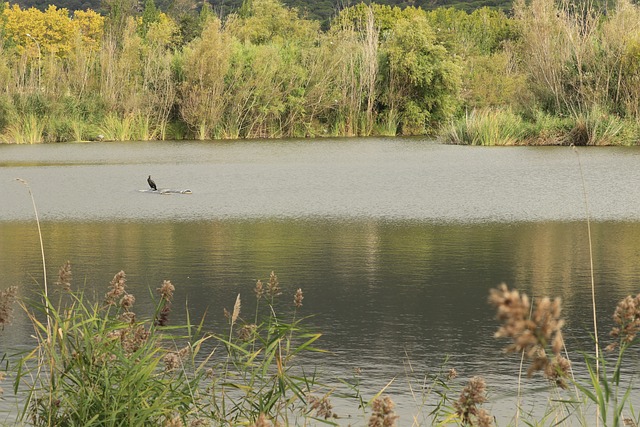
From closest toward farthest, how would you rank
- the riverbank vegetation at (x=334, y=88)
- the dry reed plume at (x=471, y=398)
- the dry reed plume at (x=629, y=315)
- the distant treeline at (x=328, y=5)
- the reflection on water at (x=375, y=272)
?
the dry reed plume at (x=629, y=315) < the dry reed plume at (x=471, y=398) < the reflection on water at (x=375, y=272) < the riverbank vegetation at (x=334, y=88) < the distant treeline at (x=328, y=5)

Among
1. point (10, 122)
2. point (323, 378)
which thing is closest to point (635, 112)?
point (10, 122)

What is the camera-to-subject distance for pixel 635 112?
29.3 metres

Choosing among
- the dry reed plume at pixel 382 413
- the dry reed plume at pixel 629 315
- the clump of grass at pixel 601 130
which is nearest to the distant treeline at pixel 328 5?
the clump of grass at pixel 601 130

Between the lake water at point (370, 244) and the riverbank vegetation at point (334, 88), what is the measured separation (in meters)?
6.53

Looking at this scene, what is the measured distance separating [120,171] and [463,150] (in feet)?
29.4

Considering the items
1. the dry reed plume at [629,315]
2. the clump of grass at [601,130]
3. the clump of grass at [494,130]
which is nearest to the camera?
the dry reed plume at [629,315]

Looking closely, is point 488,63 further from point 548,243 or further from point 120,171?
point 548,243

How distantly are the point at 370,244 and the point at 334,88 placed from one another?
27.0 m

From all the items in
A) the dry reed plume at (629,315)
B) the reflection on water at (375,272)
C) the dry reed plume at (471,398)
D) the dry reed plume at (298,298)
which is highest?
the dry reed plume at (629,315)

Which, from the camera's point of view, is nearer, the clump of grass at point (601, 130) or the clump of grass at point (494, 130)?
the clump of grass at point (601, 130)

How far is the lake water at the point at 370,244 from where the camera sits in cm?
640

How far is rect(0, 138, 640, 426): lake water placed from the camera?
6398 millimetres

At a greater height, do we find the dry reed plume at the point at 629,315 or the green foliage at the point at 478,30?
the green foliage at the point at 478,30

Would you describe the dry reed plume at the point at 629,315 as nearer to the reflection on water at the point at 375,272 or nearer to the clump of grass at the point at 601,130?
the reflection on water at the point at 375,272
